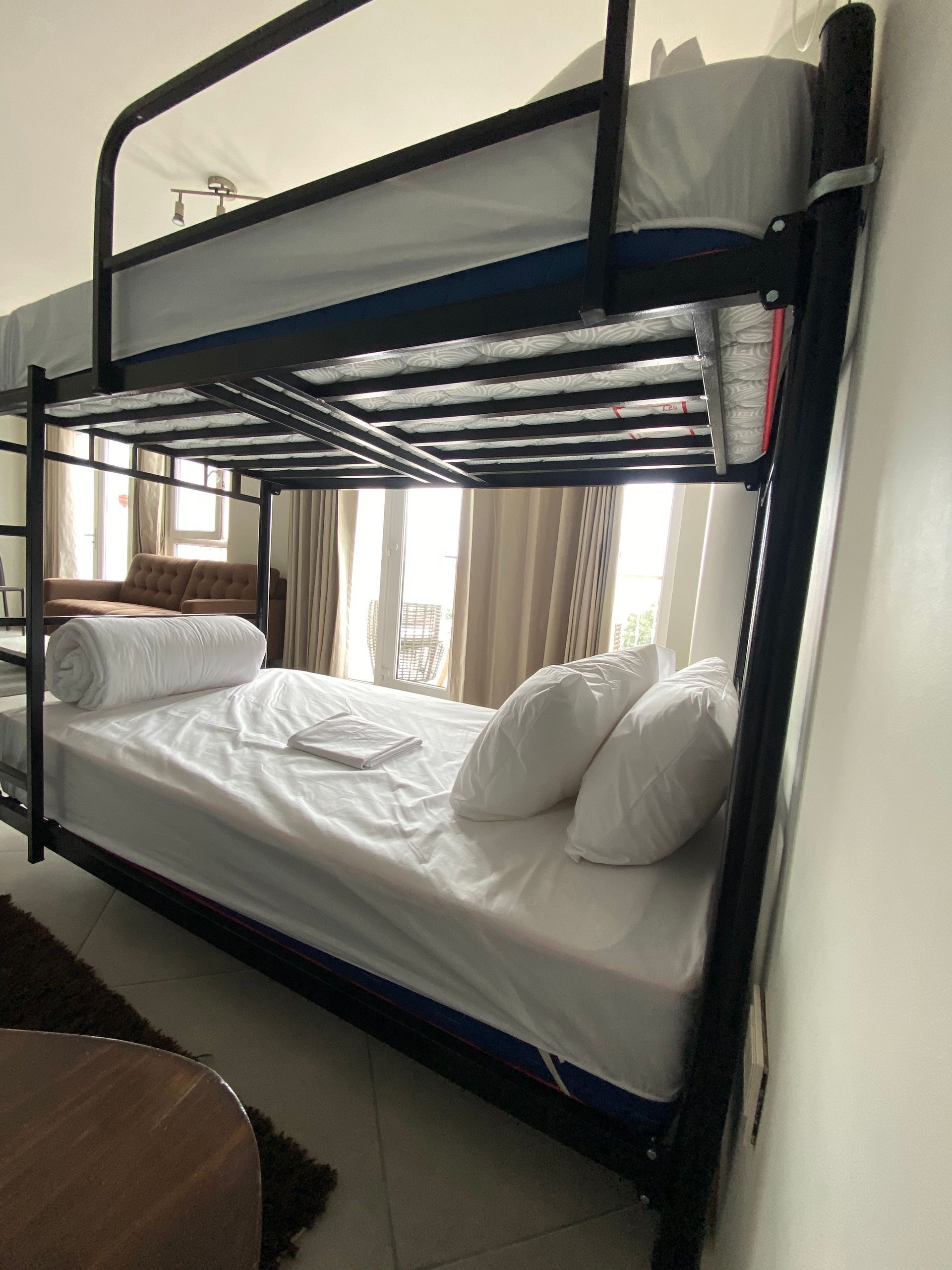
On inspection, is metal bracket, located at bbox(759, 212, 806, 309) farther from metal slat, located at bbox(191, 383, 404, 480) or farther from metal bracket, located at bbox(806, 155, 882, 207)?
metal slat, located at bbox(191, 383, 404, 480)

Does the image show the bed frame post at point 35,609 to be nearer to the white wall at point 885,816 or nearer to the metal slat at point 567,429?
the metal slat at point 567,429

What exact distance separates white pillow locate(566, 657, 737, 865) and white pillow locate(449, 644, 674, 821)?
0.28 feet

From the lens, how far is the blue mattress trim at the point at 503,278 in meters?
0.73

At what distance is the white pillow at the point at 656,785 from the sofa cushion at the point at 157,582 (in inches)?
170

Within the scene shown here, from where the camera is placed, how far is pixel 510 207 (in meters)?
0.81

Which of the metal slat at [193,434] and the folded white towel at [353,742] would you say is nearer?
the folded white towel at [353,742]

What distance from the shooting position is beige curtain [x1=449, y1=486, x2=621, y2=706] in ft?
11.1

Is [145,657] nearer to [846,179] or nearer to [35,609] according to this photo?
[35,609]

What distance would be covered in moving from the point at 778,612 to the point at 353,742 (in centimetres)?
129

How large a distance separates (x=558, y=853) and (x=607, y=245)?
102 centimetres

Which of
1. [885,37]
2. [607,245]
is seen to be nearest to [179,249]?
[607,245]

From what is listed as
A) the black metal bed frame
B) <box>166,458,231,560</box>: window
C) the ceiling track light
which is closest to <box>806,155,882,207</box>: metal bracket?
the black metal bed frame

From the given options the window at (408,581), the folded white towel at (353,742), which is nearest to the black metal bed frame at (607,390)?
the folded white towel at (353,742)

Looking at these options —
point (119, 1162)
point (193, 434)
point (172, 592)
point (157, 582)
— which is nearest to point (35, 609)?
point (193, 434)
